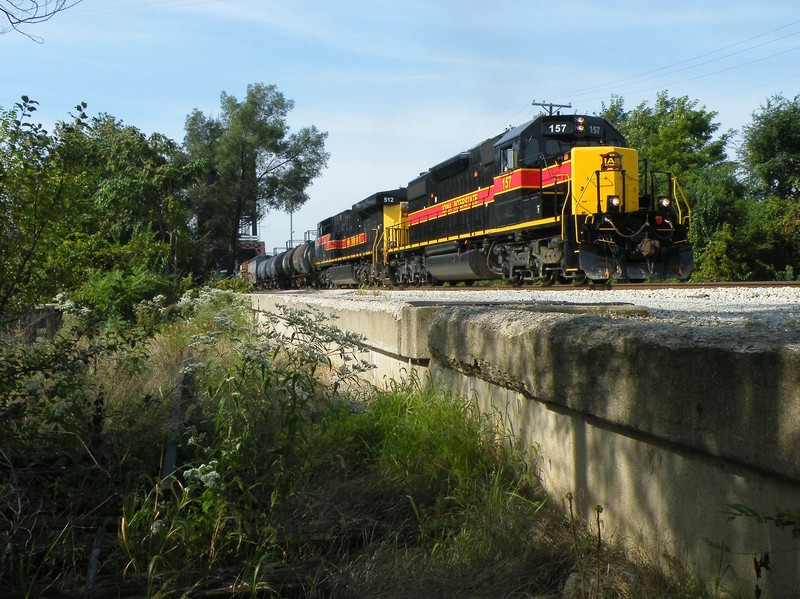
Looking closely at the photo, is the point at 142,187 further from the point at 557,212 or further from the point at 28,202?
the point at 28,202

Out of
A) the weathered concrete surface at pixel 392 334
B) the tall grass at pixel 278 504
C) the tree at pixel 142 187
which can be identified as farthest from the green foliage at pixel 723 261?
the tall grass at pixel 278 504

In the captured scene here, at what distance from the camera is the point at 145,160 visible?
17.7 metres

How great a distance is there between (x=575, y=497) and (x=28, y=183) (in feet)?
8.59

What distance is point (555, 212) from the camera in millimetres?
13227

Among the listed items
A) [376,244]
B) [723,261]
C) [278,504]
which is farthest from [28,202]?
[723,261]

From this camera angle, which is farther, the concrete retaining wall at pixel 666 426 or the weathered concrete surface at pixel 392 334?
the weathered concrete surface at pixel 392 334

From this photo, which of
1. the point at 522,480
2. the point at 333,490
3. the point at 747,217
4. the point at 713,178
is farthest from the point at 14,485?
the point at 713,178

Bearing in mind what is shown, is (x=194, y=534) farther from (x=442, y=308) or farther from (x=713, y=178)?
(x=713, y=178)

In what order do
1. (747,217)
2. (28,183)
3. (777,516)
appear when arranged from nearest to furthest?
(777,516) → (28,183) → (747,217)

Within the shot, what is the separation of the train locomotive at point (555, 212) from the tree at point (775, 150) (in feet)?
61.0

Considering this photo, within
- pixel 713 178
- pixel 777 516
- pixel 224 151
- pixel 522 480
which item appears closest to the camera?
pixel 777 516

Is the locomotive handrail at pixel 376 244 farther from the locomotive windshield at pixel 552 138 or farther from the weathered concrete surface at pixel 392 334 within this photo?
the weathered concrete surface at pixel 392 334

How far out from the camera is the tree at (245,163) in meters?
47.8

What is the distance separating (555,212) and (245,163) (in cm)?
3850
